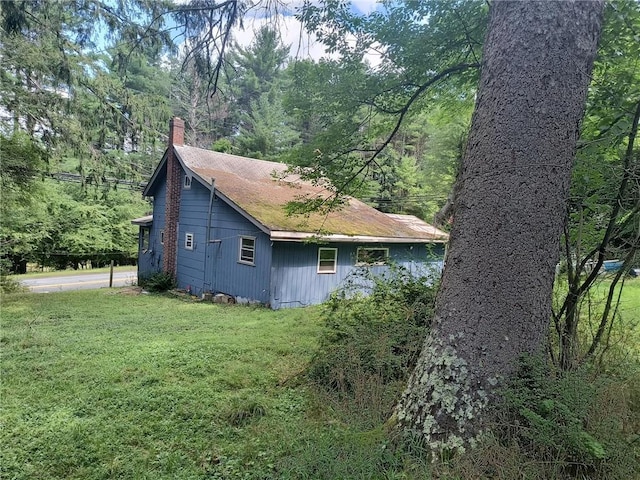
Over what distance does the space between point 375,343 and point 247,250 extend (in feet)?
26.1

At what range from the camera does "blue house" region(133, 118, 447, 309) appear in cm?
1047

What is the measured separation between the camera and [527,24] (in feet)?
7.21

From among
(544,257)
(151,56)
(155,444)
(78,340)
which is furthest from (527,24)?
(78,340)

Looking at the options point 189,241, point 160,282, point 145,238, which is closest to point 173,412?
point 189,241

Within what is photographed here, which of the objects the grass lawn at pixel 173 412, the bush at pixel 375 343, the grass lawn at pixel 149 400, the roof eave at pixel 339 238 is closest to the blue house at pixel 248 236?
the roof eave at pixel 339 238

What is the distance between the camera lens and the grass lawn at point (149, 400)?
102 inches

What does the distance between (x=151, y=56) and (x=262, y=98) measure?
18.9m

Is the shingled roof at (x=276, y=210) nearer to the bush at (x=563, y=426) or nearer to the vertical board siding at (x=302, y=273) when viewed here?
the vertical board siding at (x=302, y=273)

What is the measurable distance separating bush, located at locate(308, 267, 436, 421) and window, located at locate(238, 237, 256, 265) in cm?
614

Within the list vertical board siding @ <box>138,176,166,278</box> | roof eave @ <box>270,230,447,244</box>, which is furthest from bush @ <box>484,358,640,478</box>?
vertical board siding @ <box>138,176,166,278</box>

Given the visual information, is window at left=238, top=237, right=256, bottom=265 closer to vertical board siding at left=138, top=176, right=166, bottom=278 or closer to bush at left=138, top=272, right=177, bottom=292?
bush at left=138, top=272, right=177, bottom=292

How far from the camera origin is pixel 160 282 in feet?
44.7

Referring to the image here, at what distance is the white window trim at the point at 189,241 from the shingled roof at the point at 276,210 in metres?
2.19

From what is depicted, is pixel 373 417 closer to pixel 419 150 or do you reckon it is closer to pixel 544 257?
pixel 544 257
